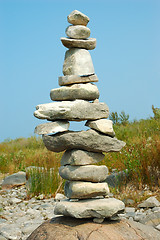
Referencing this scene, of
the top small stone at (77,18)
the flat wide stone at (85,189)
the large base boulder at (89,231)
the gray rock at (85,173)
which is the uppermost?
the top small stone at (77,18)

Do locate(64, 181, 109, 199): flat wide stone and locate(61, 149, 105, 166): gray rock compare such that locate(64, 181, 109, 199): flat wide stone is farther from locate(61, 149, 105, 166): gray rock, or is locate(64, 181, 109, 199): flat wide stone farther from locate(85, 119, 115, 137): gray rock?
locate(85, 119, 115, 137): gray rock

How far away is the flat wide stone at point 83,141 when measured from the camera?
400cm

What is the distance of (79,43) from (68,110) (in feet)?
3.39

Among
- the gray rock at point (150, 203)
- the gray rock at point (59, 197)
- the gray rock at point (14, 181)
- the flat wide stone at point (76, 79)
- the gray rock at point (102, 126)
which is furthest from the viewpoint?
the gray rock at point (14, 181)

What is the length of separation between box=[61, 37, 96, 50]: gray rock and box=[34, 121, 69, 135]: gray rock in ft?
3.73

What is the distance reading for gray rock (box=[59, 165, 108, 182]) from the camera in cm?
407

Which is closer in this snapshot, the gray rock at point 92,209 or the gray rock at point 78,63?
the gray rock at point 92,209

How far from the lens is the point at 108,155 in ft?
32.3

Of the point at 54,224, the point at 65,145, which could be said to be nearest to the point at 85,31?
the point at 65,145

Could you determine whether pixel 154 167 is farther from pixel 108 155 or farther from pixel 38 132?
pixel 38 132

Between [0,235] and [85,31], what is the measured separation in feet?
→ 13.0

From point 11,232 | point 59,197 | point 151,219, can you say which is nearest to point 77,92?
point 151,219

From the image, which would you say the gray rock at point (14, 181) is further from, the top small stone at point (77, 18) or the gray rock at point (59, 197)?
the top small stone at point (77, 18)

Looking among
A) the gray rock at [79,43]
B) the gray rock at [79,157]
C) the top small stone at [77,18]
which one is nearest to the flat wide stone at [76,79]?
the gray rock at [79,43]
